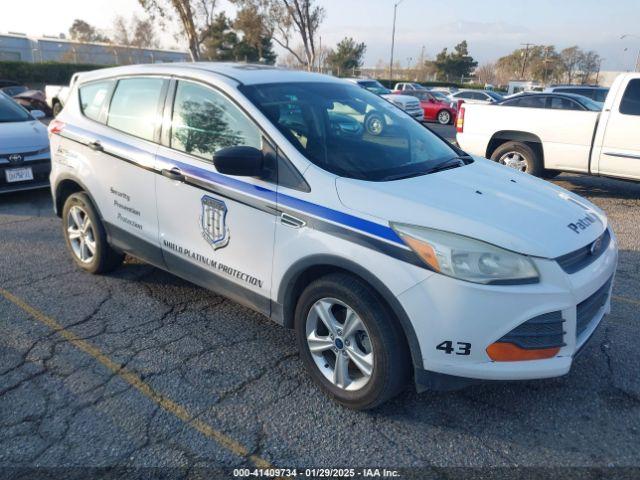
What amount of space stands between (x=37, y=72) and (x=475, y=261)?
33.2 meters

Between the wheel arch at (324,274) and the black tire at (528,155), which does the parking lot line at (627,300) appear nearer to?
the wheel arch at (324,274)

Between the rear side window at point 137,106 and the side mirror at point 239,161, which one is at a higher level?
the rear side window at point 137,106

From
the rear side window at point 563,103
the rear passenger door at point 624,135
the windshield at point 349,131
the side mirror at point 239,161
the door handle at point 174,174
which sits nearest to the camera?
the side mirror at point 239,161

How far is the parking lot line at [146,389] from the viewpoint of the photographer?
265 centimetres

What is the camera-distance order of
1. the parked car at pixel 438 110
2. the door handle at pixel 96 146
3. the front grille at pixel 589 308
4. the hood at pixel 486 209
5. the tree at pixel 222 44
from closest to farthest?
the hood at pixel 486 209 → the front grille at pixel 589 308 → the door handle at pixel 96 146 → the parked car at pixel 438 110 → the tree at pixel 222 44

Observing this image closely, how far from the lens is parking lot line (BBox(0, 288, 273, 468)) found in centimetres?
265

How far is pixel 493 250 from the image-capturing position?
2.49 m

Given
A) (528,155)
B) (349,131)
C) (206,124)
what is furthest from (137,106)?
(528,155)

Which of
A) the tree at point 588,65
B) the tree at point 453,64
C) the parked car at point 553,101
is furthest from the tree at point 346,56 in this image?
the parked car at point 553,101

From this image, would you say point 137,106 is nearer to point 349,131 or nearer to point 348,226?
point 349,131

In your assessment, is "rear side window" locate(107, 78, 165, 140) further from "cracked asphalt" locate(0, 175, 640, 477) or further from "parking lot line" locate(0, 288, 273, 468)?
"parking lot line" locate(0, 288, 273, 468)

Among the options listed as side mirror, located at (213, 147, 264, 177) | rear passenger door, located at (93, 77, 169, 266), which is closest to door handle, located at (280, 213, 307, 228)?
side mirror, located at (213, 147, 264, 177)

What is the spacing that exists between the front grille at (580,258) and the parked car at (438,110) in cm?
2012

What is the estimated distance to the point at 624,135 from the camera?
7.33 metres
